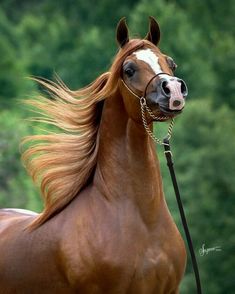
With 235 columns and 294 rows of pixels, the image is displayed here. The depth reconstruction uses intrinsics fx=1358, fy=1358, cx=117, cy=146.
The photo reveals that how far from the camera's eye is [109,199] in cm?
941

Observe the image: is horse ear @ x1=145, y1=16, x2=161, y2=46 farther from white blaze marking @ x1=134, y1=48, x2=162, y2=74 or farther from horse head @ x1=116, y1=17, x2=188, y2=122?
white blaze marking @ x1=134, y1=48, x2=162, y2=74

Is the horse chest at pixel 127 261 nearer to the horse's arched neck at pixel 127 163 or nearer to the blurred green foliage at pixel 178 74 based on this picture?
the horse's arched neck at pixel 127 163

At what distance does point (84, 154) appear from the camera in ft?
32.1

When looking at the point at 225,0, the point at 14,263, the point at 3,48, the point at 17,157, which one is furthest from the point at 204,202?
the point at 225,0

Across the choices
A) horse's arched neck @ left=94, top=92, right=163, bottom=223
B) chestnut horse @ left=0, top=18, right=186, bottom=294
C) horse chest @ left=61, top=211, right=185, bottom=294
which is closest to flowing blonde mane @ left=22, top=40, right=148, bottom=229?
chestnut horse @ left=0, top=18, right=186, bottom=294

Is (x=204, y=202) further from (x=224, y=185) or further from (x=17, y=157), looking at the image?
(x=17, y=157)

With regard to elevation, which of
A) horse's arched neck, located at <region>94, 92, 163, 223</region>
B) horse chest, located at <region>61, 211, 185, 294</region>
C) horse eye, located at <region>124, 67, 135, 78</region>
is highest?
horse eye, located at <region>124, 67, 135, 78</region>

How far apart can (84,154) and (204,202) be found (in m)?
13.0

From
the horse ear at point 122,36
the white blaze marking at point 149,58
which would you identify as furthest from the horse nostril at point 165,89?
the horse ear at point 122,36

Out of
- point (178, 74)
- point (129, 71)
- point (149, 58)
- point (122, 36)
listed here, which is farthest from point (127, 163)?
point (178, 74)

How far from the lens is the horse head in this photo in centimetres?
893

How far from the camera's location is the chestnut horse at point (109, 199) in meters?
9.13

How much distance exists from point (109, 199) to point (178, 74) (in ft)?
101

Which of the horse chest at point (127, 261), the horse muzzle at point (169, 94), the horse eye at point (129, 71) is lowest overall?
the horse chest at point (127, 261)
